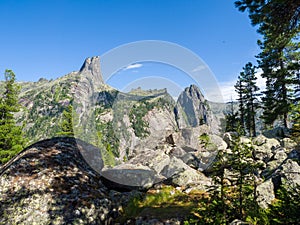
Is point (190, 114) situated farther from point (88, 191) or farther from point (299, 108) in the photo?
point (88, 191)

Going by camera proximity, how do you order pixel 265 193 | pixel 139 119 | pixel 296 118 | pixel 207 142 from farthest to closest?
1. pixel 139 119
2. pixel 207 142
3. pixel 296 118
4. pixel 265 193

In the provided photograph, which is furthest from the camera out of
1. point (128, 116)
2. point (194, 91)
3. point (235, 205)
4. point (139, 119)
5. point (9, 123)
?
point (9, 123)

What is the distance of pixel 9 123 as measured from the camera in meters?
28.0

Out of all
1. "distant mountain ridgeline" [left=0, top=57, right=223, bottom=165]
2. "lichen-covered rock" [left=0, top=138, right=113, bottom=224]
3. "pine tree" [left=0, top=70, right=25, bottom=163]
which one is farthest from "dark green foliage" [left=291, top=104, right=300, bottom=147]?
"pine tree" [left=0, top=70, right=25, bottom=163]

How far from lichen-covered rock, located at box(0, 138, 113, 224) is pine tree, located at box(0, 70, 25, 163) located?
81.7 ft

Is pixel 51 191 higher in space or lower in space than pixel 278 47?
lower

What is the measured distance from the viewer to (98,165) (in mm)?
8117

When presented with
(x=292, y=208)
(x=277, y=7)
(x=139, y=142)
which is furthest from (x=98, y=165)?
(x=139, y=142)

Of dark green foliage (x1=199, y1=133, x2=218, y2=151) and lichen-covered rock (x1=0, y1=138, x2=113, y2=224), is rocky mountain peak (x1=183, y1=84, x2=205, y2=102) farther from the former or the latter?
dark green foliage (x1=199, y1=133, x2=218, y2=151)

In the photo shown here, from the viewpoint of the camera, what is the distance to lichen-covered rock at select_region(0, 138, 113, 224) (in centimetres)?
509

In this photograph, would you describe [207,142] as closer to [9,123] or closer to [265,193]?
[265,193]

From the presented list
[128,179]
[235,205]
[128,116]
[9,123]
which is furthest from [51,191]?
[9,123]

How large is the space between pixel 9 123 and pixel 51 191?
28.2 m

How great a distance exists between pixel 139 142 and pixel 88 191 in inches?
508
